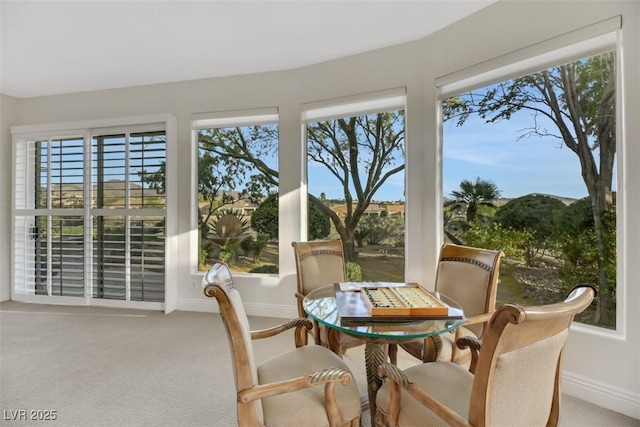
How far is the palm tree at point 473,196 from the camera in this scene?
8.92 ft

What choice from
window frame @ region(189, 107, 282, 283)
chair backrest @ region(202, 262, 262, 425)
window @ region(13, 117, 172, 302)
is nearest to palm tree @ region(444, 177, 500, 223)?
window frame @ region(189, 107, 282, 283)

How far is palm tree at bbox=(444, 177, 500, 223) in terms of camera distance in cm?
272

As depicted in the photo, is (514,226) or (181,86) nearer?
(514,226)

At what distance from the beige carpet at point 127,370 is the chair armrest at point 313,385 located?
0.95m

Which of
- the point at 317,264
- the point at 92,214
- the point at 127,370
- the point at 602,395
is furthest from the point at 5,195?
the point at 602,395

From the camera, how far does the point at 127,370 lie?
8.03 ft

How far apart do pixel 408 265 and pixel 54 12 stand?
3.81 meters

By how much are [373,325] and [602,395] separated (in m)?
1.83

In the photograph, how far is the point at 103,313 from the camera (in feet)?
12.4

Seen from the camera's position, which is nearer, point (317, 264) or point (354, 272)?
point (317, 264)

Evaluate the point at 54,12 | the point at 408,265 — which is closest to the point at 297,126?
the point at 408,265

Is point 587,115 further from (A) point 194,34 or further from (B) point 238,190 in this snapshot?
(B) point 238,190

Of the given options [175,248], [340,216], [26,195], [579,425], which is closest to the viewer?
[579,425]

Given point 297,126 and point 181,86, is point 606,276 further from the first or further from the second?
point 181,86
